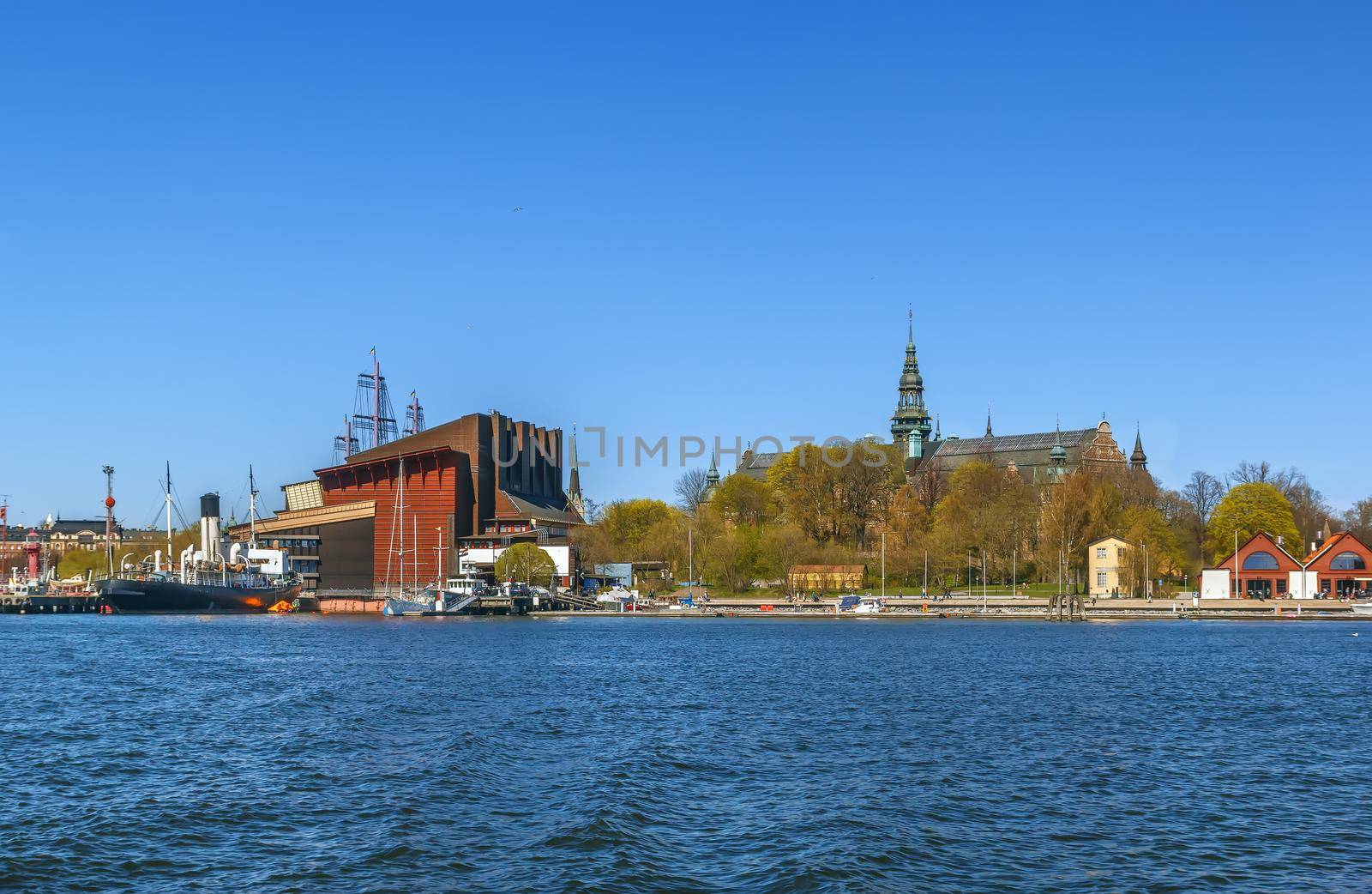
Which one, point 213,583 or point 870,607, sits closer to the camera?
point 870,607

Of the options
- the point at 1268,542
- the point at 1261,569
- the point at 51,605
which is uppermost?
the point at 1268,542

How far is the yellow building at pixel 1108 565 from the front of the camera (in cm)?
12612

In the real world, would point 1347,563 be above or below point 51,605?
above

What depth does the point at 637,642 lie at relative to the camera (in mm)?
84938

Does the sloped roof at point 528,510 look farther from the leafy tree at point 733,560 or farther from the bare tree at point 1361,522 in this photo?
the bare tree at point 1361,522

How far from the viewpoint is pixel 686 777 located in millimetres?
30266

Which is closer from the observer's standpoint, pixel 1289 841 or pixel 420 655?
pixel 1289 841

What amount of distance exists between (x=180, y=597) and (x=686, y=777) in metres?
128

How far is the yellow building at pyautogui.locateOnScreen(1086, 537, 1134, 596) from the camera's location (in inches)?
4966

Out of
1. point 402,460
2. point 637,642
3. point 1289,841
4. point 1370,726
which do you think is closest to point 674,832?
point 1289,841

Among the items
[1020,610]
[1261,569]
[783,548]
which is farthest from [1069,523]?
[783,548]

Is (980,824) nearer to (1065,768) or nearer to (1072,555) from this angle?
(1065,768)

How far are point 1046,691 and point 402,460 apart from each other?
114427 millimetres

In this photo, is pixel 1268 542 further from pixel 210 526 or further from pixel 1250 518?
pixel 210 526
